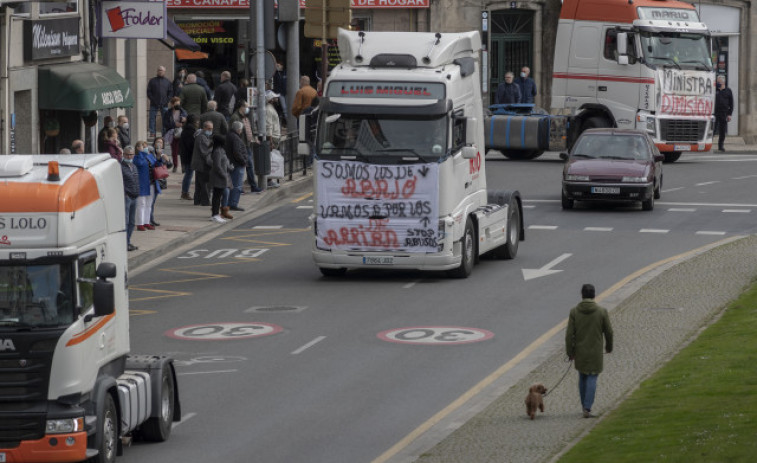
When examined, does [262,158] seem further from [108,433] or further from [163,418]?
[108,433]

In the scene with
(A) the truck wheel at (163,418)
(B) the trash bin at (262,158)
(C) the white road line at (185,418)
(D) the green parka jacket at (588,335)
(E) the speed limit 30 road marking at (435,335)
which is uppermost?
(B) the trash bin at (262,158)

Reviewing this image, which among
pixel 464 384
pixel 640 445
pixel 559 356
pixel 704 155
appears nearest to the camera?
pixel 640 445

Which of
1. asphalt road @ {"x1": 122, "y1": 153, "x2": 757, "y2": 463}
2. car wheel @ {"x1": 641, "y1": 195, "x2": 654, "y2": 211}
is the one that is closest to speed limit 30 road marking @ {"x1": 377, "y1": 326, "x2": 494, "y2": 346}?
asphalt road @ {"x1": 122, "y1": 153, "x2": 757, "y2": 463}

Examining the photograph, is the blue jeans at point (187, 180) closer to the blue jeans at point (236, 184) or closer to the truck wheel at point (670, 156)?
the blue jeans at point (236, 184)

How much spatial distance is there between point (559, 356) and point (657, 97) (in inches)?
919

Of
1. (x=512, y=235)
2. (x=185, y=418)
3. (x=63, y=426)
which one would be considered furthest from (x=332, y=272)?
(x=63, y=426)

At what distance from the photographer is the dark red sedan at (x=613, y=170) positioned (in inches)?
1319

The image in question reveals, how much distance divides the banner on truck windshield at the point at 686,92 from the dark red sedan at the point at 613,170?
295 inches

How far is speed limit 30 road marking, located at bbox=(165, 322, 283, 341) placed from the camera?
69.9 ft

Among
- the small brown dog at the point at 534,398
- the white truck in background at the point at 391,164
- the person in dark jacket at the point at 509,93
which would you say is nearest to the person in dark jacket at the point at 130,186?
the white truck in background at the point at 391,164

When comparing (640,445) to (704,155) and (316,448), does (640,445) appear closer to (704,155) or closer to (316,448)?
(316,448)

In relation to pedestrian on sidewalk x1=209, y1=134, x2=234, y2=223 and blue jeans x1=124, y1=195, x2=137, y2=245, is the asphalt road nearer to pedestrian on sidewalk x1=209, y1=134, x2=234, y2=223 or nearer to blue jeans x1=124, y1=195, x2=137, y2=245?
pedestrian on sidewalk x1=209, y1=134, x2=234, y2=223

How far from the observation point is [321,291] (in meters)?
24.9

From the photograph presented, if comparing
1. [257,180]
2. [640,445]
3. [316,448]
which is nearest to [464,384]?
[316,448]
